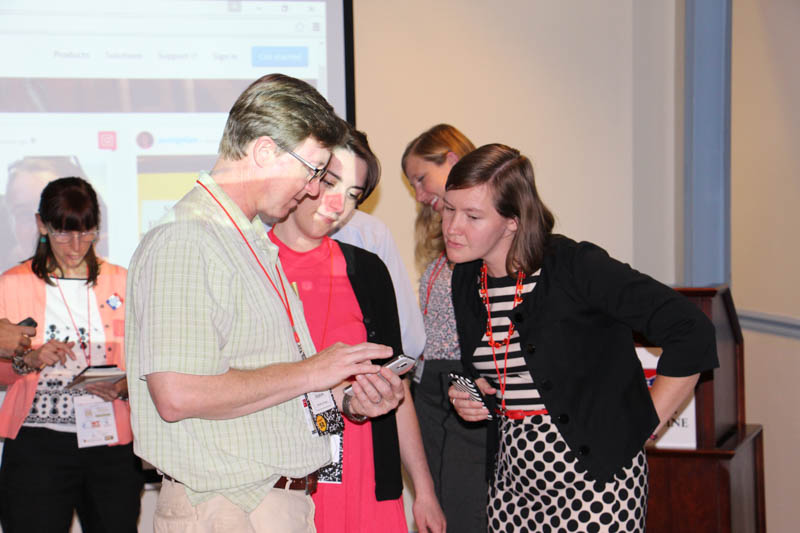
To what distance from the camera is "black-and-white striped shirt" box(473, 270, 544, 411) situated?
1.86m

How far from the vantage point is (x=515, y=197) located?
75.6 inches

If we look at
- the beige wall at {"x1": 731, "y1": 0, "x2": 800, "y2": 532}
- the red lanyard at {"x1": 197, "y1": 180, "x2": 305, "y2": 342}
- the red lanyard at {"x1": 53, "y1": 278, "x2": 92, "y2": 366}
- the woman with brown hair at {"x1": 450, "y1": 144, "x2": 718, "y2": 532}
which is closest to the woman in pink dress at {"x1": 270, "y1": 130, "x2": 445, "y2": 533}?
the woman with brown hair at {"x1": 450, "y1": 144, "x2": 718, "y2": 532}

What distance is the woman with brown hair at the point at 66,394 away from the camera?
2.50 m

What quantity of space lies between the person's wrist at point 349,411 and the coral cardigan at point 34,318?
1.20 metres

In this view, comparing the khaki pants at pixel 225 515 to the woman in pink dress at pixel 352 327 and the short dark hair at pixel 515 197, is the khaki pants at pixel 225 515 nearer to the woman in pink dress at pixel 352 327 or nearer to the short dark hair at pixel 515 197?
the woman in pink dress at pixel 352 327

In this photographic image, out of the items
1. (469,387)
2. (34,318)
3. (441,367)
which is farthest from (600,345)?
(34,318)

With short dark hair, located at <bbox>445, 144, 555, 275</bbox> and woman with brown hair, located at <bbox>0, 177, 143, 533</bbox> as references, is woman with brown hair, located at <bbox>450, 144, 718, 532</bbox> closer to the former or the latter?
short dark hair, located at <bbox>445, 144, 555, 275</bbox>

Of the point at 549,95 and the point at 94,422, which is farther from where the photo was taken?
the point at 549,95

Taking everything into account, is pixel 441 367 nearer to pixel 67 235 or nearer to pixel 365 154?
pixel 365 154

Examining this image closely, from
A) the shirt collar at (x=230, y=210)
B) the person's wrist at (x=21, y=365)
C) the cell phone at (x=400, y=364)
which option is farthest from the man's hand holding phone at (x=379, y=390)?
the person's wrist at (x=21, y=365)

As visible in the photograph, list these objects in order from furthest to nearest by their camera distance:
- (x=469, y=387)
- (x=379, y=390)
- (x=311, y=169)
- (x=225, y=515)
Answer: (x=469, y=387) < (x=379, y=390) < (x=311, y=169) < (x=225, y=515)

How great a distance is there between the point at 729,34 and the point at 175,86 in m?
2.57

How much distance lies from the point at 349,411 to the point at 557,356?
0.54 m

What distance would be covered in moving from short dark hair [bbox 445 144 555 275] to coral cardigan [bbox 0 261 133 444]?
1.55 m
